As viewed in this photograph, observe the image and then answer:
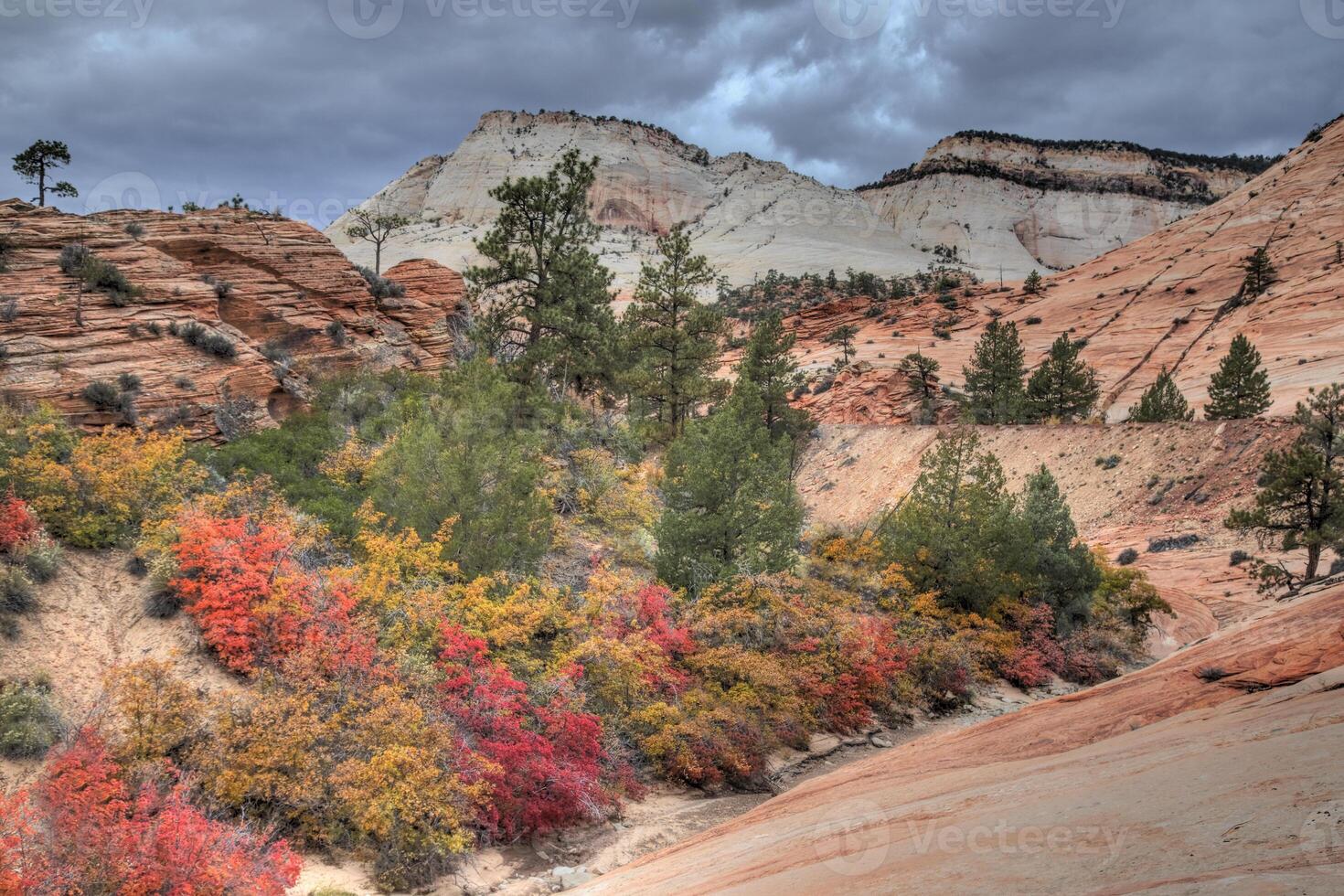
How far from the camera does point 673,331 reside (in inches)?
1174

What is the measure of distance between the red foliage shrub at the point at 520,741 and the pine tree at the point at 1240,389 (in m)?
35.9

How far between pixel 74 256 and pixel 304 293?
763 cm

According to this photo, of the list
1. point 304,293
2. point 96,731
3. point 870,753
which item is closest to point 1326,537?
point 870,753

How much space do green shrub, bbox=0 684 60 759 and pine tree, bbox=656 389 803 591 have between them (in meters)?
12.9

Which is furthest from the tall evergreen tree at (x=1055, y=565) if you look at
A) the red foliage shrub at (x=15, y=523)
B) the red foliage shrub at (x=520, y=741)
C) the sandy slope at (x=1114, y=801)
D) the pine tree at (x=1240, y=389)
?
the red foliage shrub at (x=15, y=523)

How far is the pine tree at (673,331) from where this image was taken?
29.8 meters

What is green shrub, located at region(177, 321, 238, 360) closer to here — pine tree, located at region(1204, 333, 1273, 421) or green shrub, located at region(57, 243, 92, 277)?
green shrub, located at region(57, 243, 92, 277)

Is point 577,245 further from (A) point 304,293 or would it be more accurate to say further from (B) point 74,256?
(B) point 74,256

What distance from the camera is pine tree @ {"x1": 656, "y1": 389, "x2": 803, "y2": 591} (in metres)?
19.4

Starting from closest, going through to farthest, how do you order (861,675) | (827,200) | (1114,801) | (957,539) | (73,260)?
(1114,801)
(861,675)
(957,539)
(73,260)
(827,200)

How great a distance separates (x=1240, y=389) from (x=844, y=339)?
33.5 meters

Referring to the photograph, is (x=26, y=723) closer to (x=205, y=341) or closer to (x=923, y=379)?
(x=205, y=341)

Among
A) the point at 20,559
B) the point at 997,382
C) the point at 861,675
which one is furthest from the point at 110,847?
the point at 997,382

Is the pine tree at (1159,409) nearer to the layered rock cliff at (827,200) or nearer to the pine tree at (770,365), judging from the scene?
the pine tree at (770,365)
